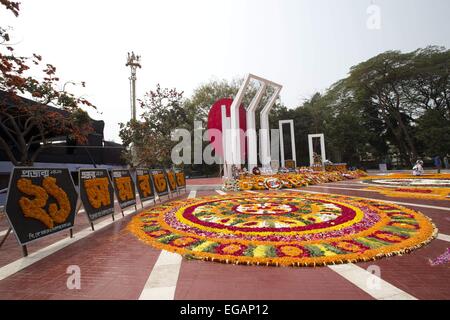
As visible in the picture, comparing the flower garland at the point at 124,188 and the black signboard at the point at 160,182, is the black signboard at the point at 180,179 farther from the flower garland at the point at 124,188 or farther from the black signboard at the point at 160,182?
the flower garland at the point at 124,188

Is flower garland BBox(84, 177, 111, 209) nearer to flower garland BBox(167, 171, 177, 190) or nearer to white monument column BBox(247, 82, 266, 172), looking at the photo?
flower garland BBox(167, 171, 177, 190)

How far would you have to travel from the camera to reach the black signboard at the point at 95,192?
637 centimetres

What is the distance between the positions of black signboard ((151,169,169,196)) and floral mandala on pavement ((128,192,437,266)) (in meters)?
2.78

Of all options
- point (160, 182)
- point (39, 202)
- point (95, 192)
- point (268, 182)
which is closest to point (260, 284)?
point (39, 202)

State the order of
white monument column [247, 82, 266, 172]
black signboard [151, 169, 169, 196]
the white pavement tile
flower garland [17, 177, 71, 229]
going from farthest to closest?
white monument column [247, 82, 266, 172] < black signboard [151, 169, 169, 196] < flower garland [17, 177, 71, 229] < the white pavement tile

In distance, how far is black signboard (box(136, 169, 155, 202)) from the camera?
31.4 feet

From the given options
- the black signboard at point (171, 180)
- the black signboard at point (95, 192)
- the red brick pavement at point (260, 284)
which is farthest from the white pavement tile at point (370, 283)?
the black signboard at point (171, 180)

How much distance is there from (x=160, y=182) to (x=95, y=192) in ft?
14.5

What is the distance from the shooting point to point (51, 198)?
521 centimetres

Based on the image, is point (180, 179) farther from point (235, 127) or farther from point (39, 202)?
point (39, 202)

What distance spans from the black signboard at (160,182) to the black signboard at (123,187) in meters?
1.75

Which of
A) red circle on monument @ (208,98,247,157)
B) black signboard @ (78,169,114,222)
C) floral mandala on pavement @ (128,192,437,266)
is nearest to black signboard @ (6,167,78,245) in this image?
black signboard @ (78,169,114,222)
